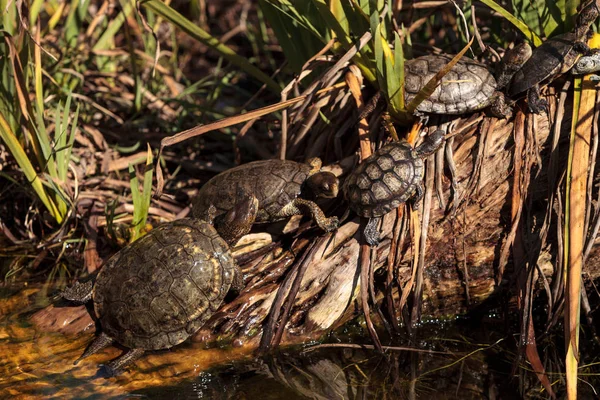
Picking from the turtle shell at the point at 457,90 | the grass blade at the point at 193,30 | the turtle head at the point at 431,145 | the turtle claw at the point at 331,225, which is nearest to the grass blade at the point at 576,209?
the turtle shell at the point at 457,90

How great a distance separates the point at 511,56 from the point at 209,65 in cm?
322

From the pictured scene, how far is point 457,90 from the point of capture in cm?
343

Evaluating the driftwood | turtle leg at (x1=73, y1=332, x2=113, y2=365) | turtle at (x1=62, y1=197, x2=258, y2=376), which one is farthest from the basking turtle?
turtle leg at (x1=73, y1=332, x2=113, y2=365)

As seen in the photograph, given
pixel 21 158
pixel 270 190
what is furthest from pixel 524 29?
pixel 21 158

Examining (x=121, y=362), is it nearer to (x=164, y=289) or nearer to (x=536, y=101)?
(x=164, y=289)

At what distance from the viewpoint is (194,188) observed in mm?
4457

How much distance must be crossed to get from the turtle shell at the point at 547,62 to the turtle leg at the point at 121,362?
7.58ft

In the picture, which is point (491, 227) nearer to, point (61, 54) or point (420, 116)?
point (420, 116)

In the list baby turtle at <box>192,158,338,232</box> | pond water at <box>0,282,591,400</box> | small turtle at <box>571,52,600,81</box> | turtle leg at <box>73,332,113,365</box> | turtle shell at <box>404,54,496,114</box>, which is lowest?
pond water at <box>0,282,591,400</box>

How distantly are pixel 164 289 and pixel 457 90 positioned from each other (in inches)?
70.7

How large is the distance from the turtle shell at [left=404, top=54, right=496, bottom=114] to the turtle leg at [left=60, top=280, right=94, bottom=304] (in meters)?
1.93

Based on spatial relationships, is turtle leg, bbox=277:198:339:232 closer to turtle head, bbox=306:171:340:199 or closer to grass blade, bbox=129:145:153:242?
turtle head, bbox=306:171:340:199

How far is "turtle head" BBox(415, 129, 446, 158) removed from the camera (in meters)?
3.35

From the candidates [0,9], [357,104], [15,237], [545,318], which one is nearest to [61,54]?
[0,9]
